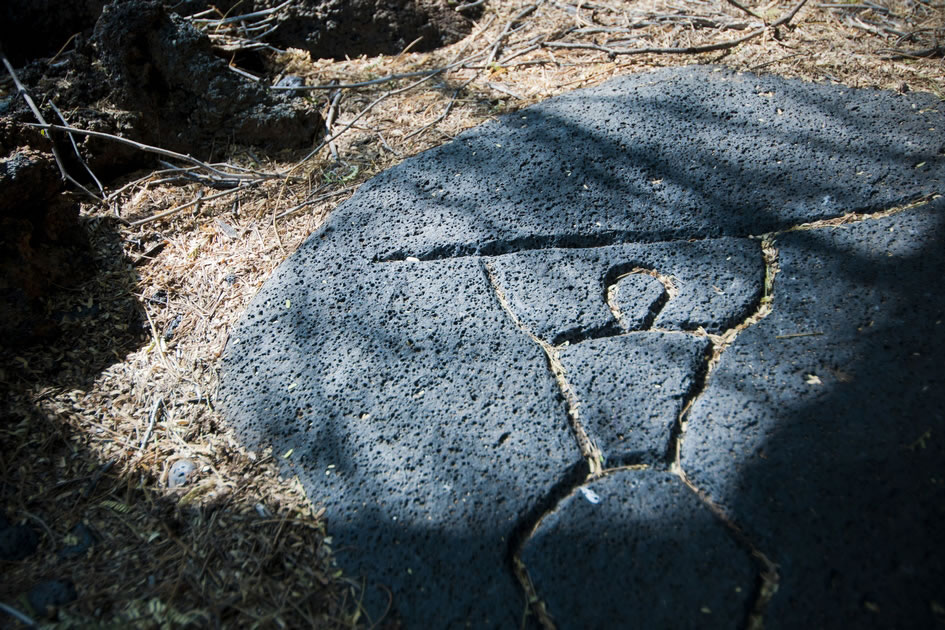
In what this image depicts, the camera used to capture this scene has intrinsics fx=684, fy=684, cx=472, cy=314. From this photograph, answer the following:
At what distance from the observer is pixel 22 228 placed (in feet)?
8.23

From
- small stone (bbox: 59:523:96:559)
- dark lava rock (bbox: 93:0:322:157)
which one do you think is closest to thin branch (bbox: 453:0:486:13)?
dark lava rock (bbox: 93:0:322:157)

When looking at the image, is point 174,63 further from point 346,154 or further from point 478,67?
point 478,67

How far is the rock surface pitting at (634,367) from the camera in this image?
170cm

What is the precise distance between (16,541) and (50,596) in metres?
0.26

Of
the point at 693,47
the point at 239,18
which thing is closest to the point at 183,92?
the point at 239,18

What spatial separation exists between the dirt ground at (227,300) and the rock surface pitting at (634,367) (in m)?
0.16

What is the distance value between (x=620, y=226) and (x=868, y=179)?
0.97 metres

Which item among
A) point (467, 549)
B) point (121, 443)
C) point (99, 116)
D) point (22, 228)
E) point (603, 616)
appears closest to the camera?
point (603, 616)

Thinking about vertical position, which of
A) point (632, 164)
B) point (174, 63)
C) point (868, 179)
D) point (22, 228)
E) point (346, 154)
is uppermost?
point (174, 63)

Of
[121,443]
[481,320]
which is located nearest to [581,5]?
[481,320]

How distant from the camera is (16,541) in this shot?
1978 mm

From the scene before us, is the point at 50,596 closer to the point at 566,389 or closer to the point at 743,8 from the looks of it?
the point at 566,389

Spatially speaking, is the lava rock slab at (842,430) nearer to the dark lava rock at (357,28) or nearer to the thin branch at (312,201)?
the thin branch at (312,201)

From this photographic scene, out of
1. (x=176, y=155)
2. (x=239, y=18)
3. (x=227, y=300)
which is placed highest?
(x=239, y=18)
